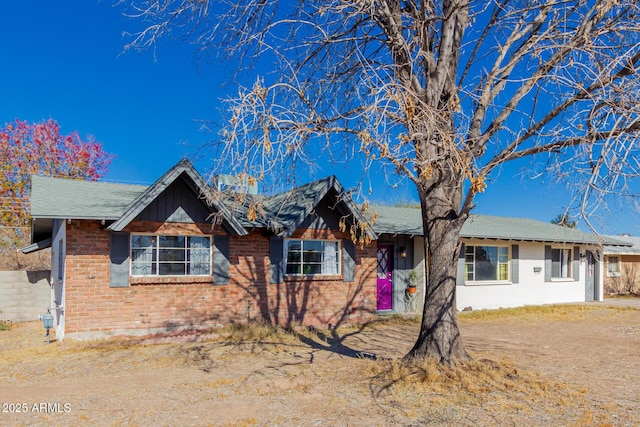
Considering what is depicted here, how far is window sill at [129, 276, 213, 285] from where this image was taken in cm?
1080

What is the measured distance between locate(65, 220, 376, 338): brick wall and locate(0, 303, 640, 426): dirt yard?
528mm

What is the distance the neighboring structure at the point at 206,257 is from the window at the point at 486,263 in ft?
7.38

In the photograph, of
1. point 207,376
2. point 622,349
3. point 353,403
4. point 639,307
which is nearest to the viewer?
point 353,403

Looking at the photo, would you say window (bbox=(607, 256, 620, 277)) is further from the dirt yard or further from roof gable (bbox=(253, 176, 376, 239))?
roof gable (bbox=(253, 176, 376, 239))

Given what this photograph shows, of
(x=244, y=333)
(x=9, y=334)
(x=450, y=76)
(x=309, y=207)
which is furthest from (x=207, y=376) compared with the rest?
(x=9, y=334)

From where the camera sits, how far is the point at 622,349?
10.3 metres

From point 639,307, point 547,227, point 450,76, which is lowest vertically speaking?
point 639,307

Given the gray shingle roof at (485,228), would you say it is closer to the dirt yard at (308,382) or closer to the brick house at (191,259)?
the brick house at (191,259)

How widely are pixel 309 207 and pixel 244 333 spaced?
3.43m

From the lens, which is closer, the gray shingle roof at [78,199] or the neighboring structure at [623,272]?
the gray shingle roof at [78,199]

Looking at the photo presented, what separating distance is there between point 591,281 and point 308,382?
62.0ft

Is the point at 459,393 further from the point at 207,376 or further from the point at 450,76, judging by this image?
the point at 450,76

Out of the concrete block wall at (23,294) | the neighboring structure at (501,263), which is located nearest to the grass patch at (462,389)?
the neighboring structure at (501,263)

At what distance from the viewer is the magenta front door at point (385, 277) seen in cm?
1595
